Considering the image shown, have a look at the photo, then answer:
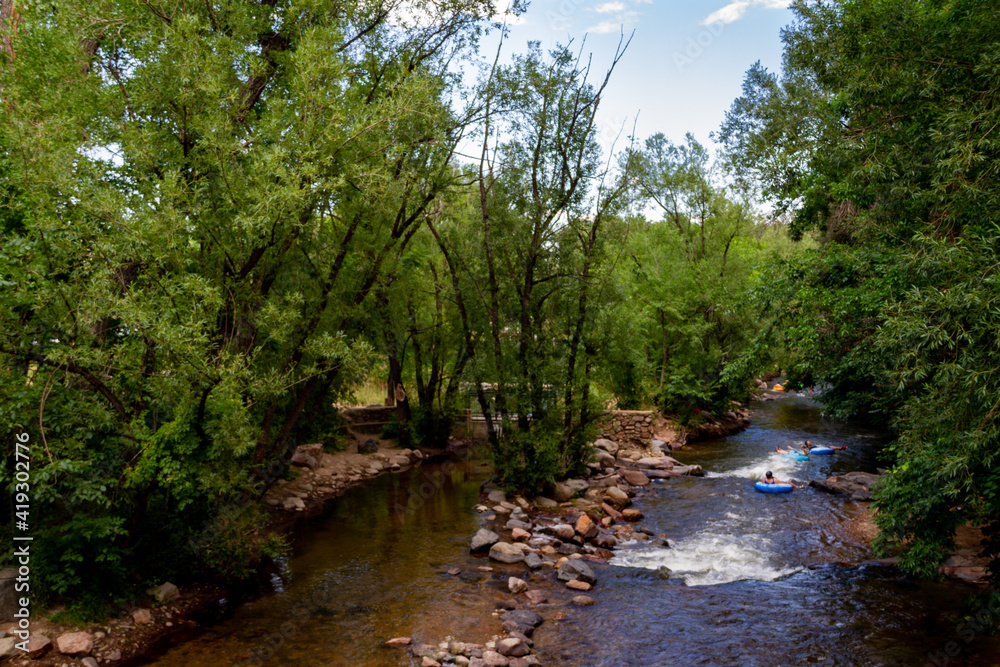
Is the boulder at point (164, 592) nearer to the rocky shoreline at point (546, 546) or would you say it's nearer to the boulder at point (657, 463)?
the rocky shoreline at point (546, 546)

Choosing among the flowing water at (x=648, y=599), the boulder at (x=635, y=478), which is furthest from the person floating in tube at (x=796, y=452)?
the boulder at (x=635, y=478)

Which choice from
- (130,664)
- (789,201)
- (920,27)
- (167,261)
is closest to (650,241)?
(789,201)

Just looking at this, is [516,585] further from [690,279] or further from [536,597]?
[690,279]

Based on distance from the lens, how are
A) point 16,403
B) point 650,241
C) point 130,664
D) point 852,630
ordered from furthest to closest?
point 650,241, point 852,630, point 130,664, point 16,403

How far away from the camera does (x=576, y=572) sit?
10133 mm

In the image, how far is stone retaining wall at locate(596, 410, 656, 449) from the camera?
21.2 m

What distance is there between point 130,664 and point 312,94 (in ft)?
25.1

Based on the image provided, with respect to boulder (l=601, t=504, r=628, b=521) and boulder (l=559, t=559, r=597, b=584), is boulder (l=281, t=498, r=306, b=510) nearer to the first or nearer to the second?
boulder (l=559, t=559, r=597, b=584)

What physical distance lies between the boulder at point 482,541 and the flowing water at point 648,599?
28 cm

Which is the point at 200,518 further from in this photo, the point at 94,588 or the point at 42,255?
the point at 42,255

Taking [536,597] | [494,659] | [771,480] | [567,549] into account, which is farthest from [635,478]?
[494,659]

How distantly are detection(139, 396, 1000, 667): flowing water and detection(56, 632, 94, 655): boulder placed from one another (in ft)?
2.47

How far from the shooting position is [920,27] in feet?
26.5

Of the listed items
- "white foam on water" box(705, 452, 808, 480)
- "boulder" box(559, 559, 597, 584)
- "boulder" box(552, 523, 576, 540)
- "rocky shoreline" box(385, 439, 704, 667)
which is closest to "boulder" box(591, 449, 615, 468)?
"rocky shoreline" box(385, 439, 704, 667)
